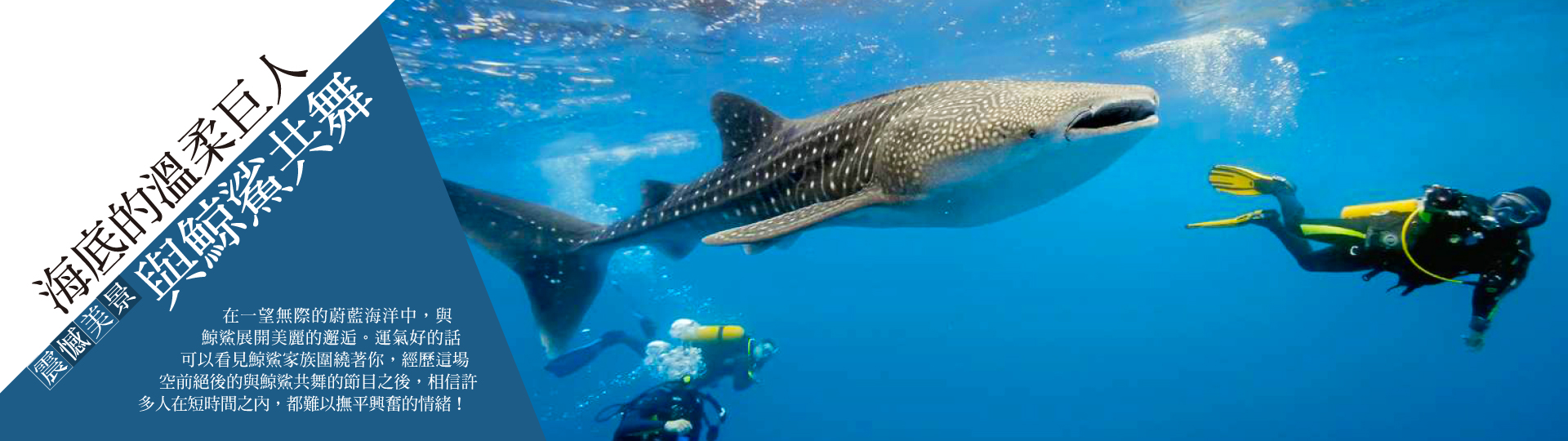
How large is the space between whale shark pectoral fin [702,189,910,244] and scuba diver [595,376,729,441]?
4.38 m

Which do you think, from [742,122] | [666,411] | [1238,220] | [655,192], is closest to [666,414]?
[666,411]

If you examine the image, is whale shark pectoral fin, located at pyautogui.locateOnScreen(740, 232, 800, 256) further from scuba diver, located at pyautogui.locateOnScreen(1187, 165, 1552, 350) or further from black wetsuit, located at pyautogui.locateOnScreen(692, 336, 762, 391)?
black wetsuit, located at pyautogui.locateOnScreen(692, 336, 762, 391)

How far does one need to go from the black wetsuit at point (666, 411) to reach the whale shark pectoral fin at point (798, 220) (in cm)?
447

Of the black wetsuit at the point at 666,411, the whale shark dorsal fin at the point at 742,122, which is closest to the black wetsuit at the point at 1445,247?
the whale shark dorsal fin at the point at 742,122

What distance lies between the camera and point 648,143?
30.1 metres

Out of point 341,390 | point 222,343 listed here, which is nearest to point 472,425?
point 341,390

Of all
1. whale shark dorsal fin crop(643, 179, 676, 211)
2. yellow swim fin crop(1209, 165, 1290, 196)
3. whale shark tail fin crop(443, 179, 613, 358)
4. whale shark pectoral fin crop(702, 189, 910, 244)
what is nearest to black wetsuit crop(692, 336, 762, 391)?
whale shark tail fin crop(443, 179, 613, 358)

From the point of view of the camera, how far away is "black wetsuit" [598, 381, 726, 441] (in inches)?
331

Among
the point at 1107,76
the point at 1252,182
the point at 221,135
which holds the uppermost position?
the point at 221,135

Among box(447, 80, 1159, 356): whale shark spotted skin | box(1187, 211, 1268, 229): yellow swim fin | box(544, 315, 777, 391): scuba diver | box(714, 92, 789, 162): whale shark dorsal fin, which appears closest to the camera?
box(447, 80, 1159, 356): whale shark spotted skin

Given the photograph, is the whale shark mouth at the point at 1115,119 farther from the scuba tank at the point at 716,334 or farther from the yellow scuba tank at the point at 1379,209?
the scuba tank at the point at 716,334

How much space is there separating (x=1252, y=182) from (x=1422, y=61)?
2723 cm

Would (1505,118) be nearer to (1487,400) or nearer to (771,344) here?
(1487,400)

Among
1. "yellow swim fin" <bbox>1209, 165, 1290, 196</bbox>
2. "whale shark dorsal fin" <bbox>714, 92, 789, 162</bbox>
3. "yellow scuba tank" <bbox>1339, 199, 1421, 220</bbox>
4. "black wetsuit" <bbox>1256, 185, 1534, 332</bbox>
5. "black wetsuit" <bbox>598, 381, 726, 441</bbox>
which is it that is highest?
"whale shark dorsal fin" <bbox>714, 92, 789, 162</bbox>
